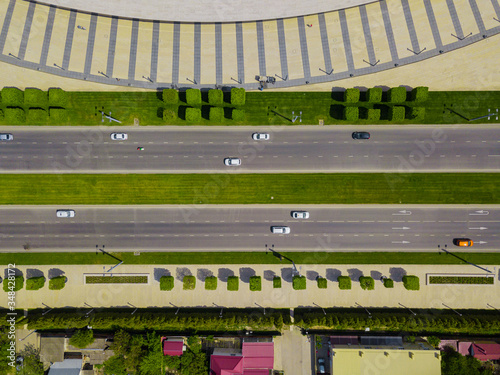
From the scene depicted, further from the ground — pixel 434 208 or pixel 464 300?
pixel 434 208

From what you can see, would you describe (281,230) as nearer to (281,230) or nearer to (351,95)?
(281,230)

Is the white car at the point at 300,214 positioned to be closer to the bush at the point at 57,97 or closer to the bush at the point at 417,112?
the bush at the point at 417,112

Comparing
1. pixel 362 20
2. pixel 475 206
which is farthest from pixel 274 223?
pixel 362 20

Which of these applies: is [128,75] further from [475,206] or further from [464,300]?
[464,300]

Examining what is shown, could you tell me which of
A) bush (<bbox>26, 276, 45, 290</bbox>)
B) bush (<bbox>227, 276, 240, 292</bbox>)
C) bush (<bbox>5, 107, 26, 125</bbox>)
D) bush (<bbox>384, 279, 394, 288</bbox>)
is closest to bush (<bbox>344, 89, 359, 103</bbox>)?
bush (<bbox>384, 279, 394, 288</bbox>)

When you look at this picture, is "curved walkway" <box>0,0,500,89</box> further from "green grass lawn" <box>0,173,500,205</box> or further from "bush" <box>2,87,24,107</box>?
"green grass lawn" <box>0,173,500,205</box>

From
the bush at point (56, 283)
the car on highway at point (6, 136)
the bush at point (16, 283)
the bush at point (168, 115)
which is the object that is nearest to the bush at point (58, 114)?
the car on highway at point (6, 136)
